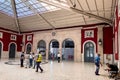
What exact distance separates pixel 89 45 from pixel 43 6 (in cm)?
854

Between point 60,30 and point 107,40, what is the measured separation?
7746 millimetres

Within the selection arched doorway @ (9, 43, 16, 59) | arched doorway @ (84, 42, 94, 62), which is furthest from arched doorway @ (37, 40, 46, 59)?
arched doorway @ (84, 42, 94, 62)

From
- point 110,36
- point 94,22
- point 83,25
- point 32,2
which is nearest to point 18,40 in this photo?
point 32,2

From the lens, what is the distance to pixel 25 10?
1900 cm

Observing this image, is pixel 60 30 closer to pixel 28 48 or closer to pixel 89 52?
pixel 89 52

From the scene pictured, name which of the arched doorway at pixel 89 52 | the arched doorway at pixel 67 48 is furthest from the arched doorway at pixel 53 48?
the arched doorway at pixel 89 52

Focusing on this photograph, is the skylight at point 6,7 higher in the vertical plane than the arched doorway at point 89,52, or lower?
higher

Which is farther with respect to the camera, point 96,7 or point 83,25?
point 83,25

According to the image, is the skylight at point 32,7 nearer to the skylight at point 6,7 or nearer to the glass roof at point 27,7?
the glass roof at point 27,7

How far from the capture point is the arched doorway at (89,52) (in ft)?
63.1

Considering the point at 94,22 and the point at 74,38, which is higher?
the point at 94,22

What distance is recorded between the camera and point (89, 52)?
63.7 feet

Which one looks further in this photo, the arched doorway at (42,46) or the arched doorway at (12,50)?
the arched doorway at (12,50)

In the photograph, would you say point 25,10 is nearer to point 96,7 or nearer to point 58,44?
point 58,44
